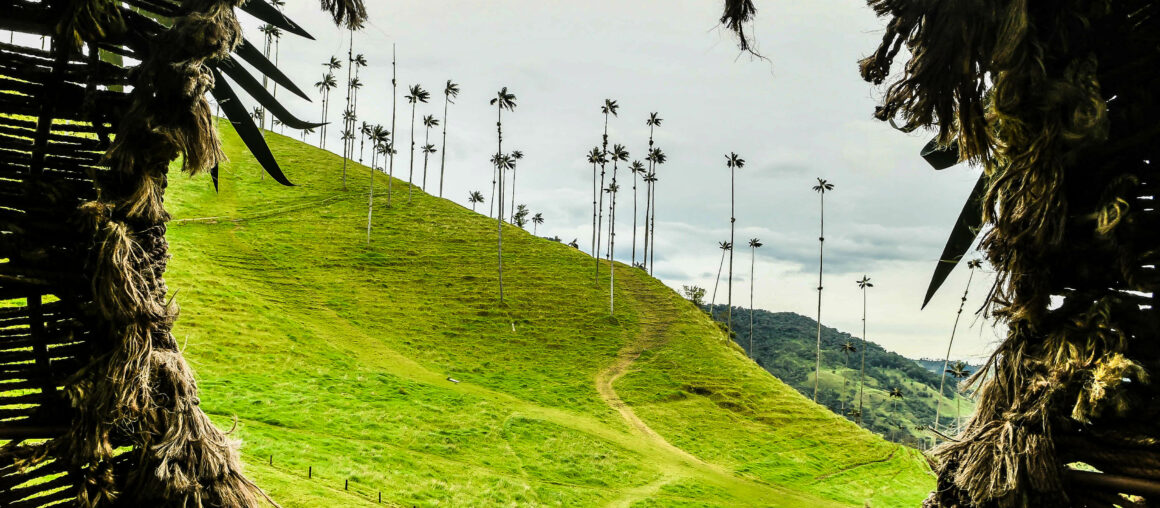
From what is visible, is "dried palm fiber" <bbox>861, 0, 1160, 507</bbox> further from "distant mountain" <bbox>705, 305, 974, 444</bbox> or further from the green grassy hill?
"distant mountain" <bbox>705, 305, 974, 444</bbox>

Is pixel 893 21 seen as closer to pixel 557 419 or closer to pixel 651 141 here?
pixel 557 419

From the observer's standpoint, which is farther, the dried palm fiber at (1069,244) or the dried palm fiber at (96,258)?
the dried palm fiber at (96,258)

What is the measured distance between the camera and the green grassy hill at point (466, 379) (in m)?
26.0

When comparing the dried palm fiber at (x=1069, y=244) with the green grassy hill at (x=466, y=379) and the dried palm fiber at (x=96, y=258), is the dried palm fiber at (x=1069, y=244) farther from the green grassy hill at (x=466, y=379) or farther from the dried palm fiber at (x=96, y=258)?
the green grassy hill at (x=466, y=379)

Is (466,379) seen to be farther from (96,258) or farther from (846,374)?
(846,374)

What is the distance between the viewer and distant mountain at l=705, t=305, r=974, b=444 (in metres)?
109

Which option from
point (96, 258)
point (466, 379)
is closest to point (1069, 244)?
point (96, 258)

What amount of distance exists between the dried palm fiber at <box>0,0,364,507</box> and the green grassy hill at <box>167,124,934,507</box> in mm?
14759

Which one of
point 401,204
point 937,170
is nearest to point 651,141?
point 401,204

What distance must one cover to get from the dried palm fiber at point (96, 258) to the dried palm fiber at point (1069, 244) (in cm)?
369

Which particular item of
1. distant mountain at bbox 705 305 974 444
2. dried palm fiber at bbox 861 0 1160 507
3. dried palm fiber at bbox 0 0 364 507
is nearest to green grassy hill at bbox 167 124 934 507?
dried palm fiber at bbox 861 0 1160 507

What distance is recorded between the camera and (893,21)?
2486mm

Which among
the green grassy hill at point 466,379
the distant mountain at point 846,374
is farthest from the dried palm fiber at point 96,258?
the distant mountain at point 846,374

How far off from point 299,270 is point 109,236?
180ft
